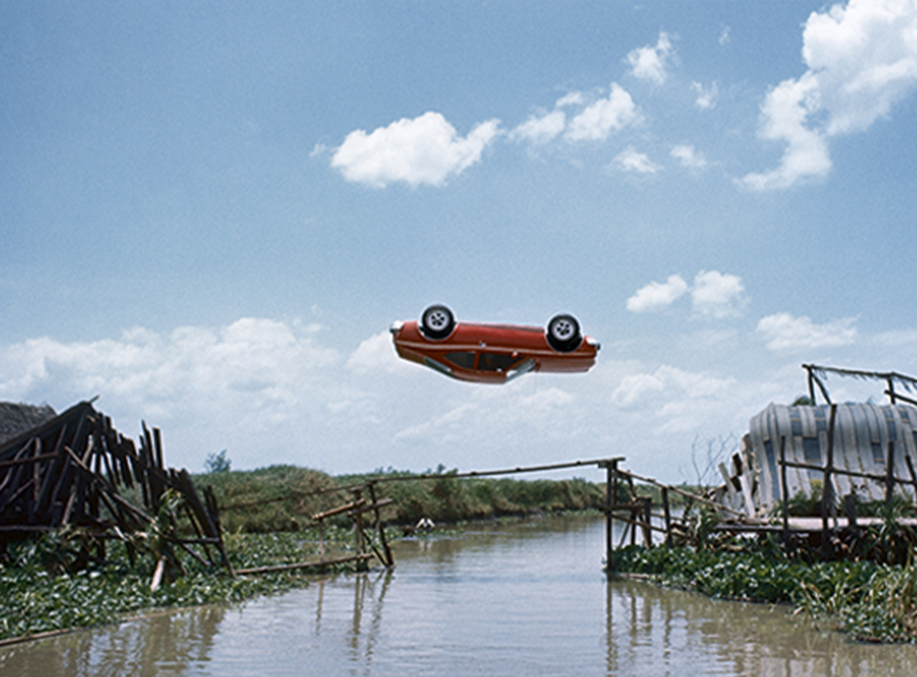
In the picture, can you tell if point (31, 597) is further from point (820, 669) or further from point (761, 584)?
point (761, 584)

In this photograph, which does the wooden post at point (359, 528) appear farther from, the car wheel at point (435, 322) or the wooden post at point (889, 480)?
the wooden post at point (889, 480)

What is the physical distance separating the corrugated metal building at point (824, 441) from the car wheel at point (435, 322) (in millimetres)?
8802

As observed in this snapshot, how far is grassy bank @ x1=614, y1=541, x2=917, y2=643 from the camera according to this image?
11539mm

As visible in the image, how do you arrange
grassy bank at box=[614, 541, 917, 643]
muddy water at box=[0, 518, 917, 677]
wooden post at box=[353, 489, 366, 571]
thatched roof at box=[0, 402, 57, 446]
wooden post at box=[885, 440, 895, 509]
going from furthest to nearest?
1. thatched roof at box=[0, 402, 57, 446]
2. wooden post at box=[353, 489, 366, 571]
3. wooden post at box=[885, 440, 895, 509]
4. grassy bank at box=[614, 541, 917, 643]
5. muddy water at box=[0, 518, 917, 677]

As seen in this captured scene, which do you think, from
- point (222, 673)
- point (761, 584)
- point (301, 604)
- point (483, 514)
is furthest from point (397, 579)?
point (483, 514)

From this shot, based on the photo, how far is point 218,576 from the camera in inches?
658

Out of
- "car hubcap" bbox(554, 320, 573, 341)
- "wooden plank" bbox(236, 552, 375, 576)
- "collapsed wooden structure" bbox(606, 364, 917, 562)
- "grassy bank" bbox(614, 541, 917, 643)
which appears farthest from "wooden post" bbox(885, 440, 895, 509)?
"wooden plank" bbox(236, 552, 375, 576)

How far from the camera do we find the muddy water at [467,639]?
10.5 metres

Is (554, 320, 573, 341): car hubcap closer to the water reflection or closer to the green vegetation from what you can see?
the green vegetation

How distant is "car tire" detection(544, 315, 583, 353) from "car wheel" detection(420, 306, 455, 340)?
6.84 ft

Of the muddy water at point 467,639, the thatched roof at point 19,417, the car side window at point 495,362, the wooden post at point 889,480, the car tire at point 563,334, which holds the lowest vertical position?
the muddy water at point 467,639

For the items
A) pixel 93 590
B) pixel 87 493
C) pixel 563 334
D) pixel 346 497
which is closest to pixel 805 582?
pixel 563 334

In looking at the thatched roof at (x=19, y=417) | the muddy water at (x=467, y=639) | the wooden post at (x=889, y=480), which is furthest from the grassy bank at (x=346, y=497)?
the wooden post at (x=889, y=480)

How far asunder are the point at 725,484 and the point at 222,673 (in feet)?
50.9
